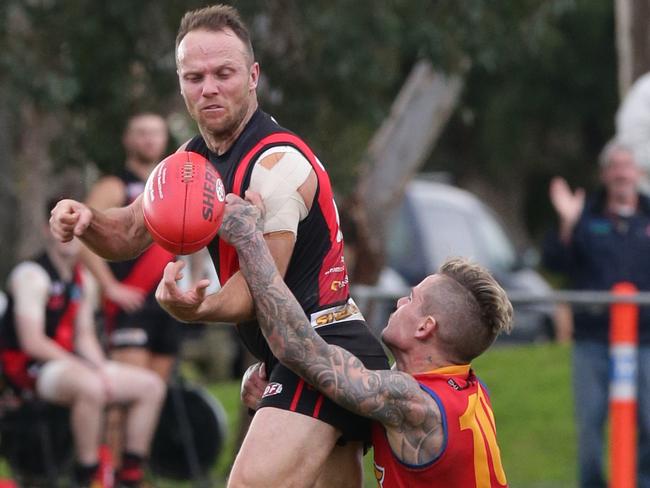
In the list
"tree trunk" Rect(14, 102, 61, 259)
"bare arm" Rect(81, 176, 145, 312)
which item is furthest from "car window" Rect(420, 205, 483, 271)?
"bare arm" Rect(81, 176, 145, 312)

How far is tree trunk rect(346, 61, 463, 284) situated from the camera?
10.7 meters

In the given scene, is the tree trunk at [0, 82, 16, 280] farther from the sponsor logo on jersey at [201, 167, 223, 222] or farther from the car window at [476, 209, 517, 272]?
the car window at [476, 209, 517, 272]

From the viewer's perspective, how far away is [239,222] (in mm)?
4699

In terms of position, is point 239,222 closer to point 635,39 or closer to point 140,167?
point 140,167

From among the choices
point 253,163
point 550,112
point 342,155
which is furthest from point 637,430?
point 550,112

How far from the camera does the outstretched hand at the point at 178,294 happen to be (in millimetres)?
4559

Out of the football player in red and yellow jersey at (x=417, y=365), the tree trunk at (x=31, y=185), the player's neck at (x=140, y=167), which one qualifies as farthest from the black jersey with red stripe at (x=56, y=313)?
the football player in red and yellow jersey at (x=417, y=365)

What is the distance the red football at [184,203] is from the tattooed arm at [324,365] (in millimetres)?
93

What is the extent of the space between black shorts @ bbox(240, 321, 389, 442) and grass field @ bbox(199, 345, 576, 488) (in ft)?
13.9

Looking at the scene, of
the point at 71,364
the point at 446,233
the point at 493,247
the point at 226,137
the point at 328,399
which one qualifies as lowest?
the point at 493,247

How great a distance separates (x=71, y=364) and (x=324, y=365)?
4.10 metres

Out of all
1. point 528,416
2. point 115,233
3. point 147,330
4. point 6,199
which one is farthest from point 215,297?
A: point 6,199

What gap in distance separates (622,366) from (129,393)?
2881mm

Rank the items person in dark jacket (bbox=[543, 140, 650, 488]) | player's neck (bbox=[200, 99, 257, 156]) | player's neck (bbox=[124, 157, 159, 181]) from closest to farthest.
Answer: player's neck (bbox=[200, 99, 257, 156])
person in dark jacket (bbox=[543, 140, 650, 488])
player's neck (bbox=[124, 157, 159, 181])
